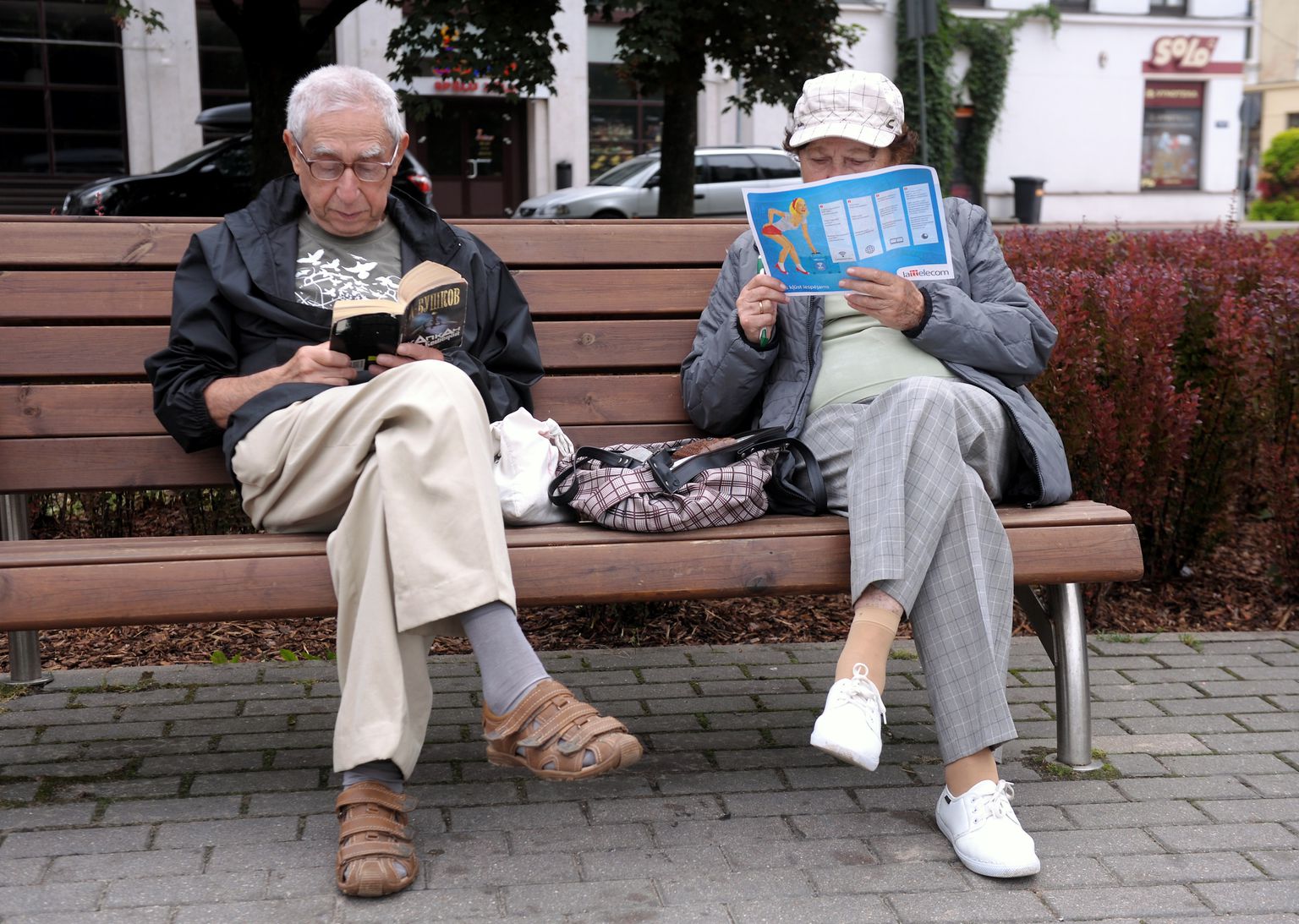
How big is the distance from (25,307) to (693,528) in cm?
180

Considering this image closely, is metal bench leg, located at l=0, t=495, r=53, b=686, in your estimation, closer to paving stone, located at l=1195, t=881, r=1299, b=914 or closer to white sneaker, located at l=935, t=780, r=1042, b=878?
white sneaker, located at l=935, t=780, r=1042, b=878

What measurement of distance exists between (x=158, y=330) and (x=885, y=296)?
1.80 m

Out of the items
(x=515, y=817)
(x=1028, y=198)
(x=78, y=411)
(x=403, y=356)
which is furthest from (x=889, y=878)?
(x=1028, y=198)

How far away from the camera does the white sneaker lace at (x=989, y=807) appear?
280cm

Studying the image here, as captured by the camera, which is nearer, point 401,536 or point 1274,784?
point 401,536

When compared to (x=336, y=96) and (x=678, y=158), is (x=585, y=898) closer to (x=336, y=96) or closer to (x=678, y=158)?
(x=336, y=96)

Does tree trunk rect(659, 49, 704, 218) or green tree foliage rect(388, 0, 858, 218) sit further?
tree trunk rect(659, 49, 704, 218)

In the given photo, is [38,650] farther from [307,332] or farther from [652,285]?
[652,285]

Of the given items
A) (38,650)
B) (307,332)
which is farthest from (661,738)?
(38,650)

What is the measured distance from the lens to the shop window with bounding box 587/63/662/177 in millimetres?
25828

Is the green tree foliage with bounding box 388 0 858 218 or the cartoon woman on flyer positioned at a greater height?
the green tree foliage with bounding box 388 0 858 218

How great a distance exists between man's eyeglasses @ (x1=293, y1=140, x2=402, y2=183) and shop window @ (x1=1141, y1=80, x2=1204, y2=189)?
1262 inches

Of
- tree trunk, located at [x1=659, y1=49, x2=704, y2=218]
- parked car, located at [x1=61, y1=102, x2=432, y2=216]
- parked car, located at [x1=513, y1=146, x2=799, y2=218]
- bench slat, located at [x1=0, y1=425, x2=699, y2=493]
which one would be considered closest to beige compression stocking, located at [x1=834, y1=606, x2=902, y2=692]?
bench slat, located at [x1=0, y1=425, x2=699, y2=493]

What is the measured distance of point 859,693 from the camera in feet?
9.01
